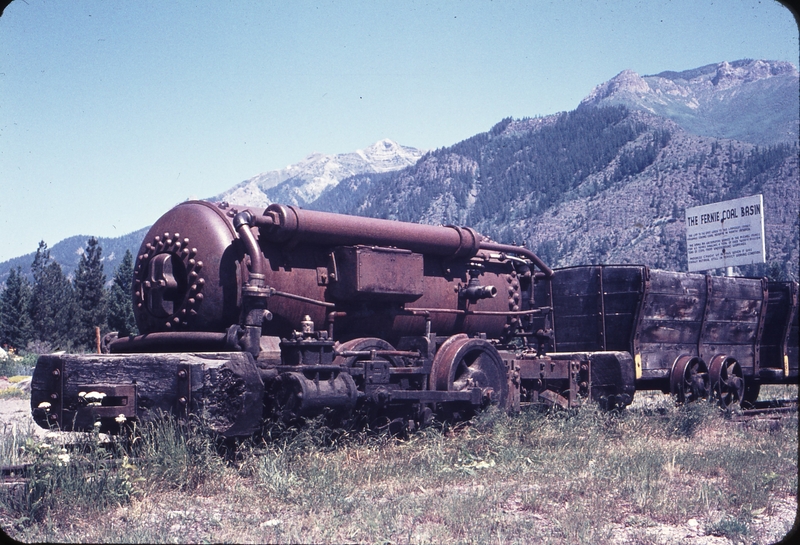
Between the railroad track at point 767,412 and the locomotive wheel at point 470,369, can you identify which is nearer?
the locomotive wheel at point 470,369

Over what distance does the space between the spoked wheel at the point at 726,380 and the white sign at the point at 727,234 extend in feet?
24.6

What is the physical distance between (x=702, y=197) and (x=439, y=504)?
110591 millimetres

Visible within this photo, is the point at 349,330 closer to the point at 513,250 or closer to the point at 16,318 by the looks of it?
the point at 513,250

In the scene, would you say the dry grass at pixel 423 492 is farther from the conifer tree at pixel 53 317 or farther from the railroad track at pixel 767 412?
the conifer tree at pixel 53 317

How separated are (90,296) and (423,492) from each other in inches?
1885

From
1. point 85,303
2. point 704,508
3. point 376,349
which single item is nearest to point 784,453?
point 704,508

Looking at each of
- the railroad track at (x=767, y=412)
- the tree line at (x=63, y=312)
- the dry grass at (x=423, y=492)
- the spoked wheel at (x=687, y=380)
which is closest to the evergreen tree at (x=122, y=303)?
the tree line at (x=63, y=312)

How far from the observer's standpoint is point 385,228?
8359mm

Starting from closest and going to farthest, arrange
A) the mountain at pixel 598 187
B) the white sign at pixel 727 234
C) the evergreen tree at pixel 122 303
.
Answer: the white sign at pixel 727 234
the evergreen tree at pixel 122 303
the mountain at pixel 598 187

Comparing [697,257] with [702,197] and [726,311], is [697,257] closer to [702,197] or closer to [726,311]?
[726,311]

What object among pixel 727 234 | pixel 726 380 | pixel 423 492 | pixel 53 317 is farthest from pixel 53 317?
pixel 423 492

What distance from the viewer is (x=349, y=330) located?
27.8ft

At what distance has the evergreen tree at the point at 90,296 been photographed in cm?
4875

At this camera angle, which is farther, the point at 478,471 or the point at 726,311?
the point at 726,311
